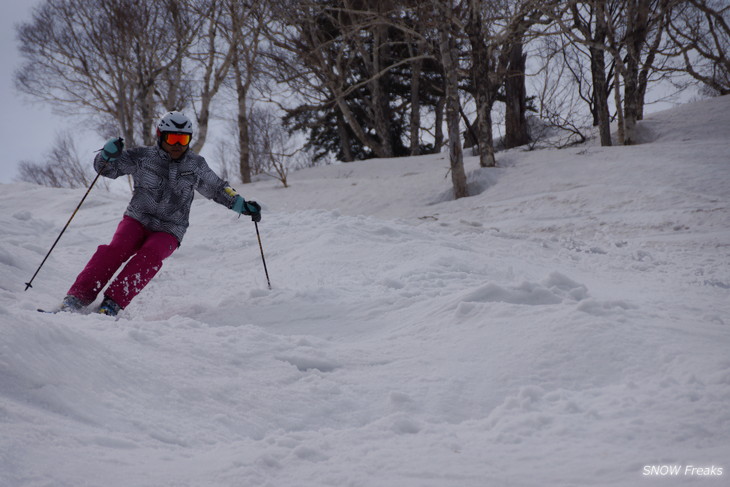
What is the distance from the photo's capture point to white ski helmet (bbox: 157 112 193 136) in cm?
370

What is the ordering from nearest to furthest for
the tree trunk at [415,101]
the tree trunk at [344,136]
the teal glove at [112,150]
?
1. the teal glove at [112,150]
2. the tree trunk at [415,101]
3. the tree trunk at [344,136]

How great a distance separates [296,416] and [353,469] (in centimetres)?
50

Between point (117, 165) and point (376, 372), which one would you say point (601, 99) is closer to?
point (117, 165)

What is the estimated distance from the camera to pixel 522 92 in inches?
576

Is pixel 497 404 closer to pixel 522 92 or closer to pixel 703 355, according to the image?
pixel 703 355

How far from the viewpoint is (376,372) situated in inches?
89.9

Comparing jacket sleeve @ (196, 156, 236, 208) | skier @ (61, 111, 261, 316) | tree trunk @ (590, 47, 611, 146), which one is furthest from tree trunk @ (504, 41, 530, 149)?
skier @ (61, 111, 261, 316)

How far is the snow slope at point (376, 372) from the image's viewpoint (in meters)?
1.39

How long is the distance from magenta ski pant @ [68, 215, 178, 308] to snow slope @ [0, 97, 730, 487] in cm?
23

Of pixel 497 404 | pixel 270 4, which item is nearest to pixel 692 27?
pixel 270 4

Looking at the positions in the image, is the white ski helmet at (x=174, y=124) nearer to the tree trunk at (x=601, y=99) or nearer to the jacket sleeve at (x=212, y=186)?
the jacket sleeve at (x=212, y=186)

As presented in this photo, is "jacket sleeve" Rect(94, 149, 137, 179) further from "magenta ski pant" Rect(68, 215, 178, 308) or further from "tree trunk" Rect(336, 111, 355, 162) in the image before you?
"tree trunk" Rect(336, 111, 355, 162)

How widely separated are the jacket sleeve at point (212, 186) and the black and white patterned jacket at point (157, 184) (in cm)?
7

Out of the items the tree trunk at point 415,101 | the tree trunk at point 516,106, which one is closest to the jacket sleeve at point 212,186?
the tree trunk at point 516,106
